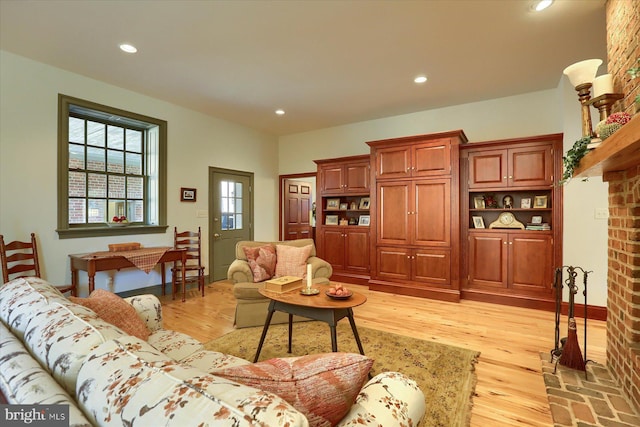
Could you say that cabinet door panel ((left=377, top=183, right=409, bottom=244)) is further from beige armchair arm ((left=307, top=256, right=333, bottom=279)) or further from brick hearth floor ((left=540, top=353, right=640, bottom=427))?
brick hearth floor ((left=540, top=353, right=640, bottom=427))

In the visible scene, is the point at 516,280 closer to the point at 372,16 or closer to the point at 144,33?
the point at 372,16

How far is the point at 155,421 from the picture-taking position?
57cm

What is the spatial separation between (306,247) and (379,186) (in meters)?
1.65

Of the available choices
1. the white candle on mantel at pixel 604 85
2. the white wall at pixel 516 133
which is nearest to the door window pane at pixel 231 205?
the white wall at pixel 516 133

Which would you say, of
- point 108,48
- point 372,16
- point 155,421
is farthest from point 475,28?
point 108,48

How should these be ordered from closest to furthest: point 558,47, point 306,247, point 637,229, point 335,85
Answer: point 637,229 < point 558,47 < point 306,247 < point 335,85

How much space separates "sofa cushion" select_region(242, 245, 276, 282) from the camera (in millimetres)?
3246

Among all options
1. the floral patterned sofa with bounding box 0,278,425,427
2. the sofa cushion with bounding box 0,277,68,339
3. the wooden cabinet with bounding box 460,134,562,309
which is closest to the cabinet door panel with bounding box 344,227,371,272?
the wooden cabinet with bounding box 460,134,562,309

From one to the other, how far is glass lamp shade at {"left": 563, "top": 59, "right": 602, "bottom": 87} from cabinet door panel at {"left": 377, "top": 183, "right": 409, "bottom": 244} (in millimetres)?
2296

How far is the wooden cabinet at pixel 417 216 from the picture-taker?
3.97m

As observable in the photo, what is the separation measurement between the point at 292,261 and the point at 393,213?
180cm

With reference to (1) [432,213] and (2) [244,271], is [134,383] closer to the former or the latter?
(2) [244,271]

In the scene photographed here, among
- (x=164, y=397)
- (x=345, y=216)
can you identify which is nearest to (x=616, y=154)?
(x=164, y=397)

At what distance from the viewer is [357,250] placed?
16.5 ft
